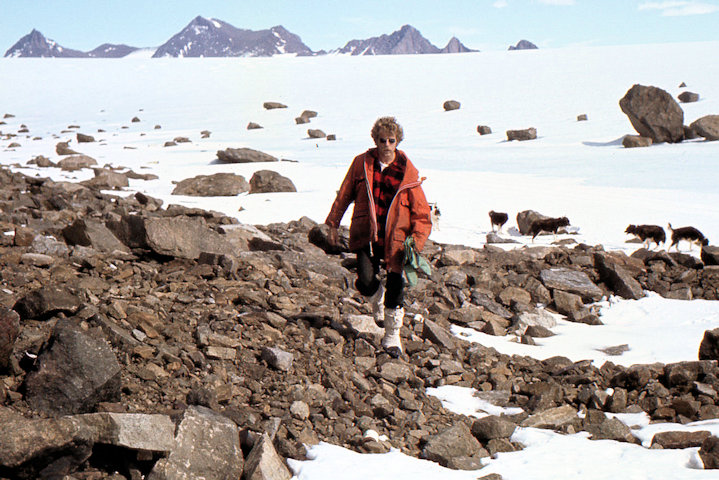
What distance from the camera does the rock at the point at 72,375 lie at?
13.6 feet

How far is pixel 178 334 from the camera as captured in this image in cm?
539

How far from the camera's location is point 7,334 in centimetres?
425

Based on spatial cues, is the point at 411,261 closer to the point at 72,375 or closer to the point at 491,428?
the point at 491,428

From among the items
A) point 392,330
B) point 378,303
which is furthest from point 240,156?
point 392,330

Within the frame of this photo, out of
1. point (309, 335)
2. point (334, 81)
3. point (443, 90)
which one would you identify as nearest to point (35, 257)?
point (309, 335)

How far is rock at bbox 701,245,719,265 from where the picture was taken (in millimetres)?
9961

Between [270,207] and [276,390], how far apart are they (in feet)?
29.3

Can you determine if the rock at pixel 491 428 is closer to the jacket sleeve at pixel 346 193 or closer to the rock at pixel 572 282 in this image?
the jacket sleeve at pixel 346 193

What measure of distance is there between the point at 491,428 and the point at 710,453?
148 centimetres

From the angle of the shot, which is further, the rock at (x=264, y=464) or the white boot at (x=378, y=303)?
the white boot at (x=378, y=303)

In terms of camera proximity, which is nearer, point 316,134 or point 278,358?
point 278,358

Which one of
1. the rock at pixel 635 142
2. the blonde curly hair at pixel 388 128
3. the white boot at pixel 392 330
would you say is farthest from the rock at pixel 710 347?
the rock at pixel 635 142

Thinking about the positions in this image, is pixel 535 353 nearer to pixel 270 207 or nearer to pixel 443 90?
pixel 270 207

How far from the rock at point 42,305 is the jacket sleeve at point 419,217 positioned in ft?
9.01
